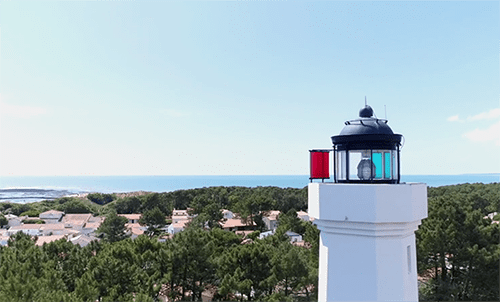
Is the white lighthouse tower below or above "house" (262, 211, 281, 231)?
above

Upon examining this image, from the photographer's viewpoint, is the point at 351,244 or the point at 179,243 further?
the point at 179,243

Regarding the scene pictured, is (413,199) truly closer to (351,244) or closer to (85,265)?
(351,244)

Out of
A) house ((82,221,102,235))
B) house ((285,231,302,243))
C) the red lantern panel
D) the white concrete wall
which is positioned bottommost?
house ((82,221,102,235))

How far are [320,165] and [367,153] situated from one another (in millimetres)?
442

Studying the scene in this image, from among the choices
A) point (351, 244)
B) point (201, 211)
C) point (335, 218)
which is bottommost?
point (201, 211)

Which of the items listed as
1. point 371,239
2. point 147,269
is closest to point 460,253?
point 147,269

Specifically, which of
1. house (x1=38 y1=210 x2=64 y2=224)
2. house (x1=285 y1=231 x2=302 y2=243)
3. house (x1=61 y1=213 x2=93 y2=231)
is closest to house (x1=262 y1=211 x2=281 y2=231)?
house (x1=285 y1=231 x2=302 y2=243)

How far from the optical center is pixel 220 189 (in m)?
54.2

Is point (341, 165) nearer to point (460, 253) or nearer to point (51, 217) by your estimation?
point (460, 253)

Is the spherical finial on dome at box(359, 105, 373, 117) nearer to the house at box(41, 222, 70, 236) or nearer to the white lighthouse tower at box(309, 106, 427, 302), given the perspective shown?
the white lighthouse tower at box(309, 106, 427, 302)

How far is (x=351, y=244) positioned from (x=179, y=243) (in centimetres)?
1170

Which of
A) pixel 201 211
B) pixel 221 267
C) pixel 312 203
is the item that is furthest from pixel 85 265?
pixel 201 211

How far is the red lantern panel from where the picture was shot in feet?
10.4

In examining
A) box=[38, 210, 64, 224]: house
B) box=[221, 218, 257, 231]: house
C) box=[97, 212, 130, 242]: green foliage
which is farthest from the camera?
box=[38, 210, 64, 224]: house
